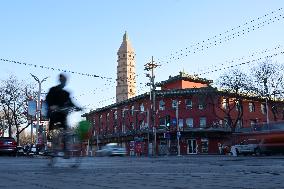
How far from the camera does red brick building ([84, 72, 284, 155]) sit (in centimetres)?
6344

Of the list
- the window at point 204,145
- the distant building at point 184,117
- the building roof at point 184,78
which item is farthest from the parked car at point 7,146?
the building roof at point 184,78

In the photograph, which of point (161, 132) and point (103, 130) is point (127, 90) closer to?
point (103, 130)

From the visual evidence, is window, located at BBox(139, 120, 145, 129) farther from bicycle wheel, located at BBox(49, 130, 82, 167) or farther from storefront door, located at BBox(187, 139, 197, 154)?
bicycle wheel, located at BBox(49, 130, 82, 167)

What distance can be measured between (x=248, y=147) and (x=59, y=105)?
2859cm

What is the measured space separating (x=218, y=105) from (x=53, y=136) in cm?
5788

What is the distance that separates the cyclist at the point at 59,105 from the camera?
29.2ft


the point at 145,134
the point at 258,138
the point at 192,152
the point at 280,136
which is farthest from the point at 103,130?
the point at 280,136

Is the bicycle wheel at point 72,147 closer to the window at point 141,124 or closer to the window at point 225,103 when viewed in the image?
the window at point 225,103

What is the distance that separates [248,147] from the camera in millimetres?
35125

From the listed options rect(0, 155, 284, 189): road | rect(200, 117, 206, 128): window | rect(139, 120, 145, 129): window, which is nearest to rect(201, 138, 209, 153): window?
rect(200, 117, 206, 128): window

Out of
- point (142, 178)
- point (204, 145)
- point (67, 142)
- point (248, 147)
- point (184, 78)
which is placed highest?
point (184, 78)

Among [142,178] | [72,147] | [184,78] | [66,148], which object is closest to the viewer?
[142,178]

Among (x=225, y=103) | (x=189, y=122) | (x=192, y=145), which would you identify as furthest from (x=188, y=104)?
(x=192, y=145)

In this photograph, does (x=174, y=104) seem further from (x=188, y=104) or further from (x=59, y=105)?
(x=59, y=105)
